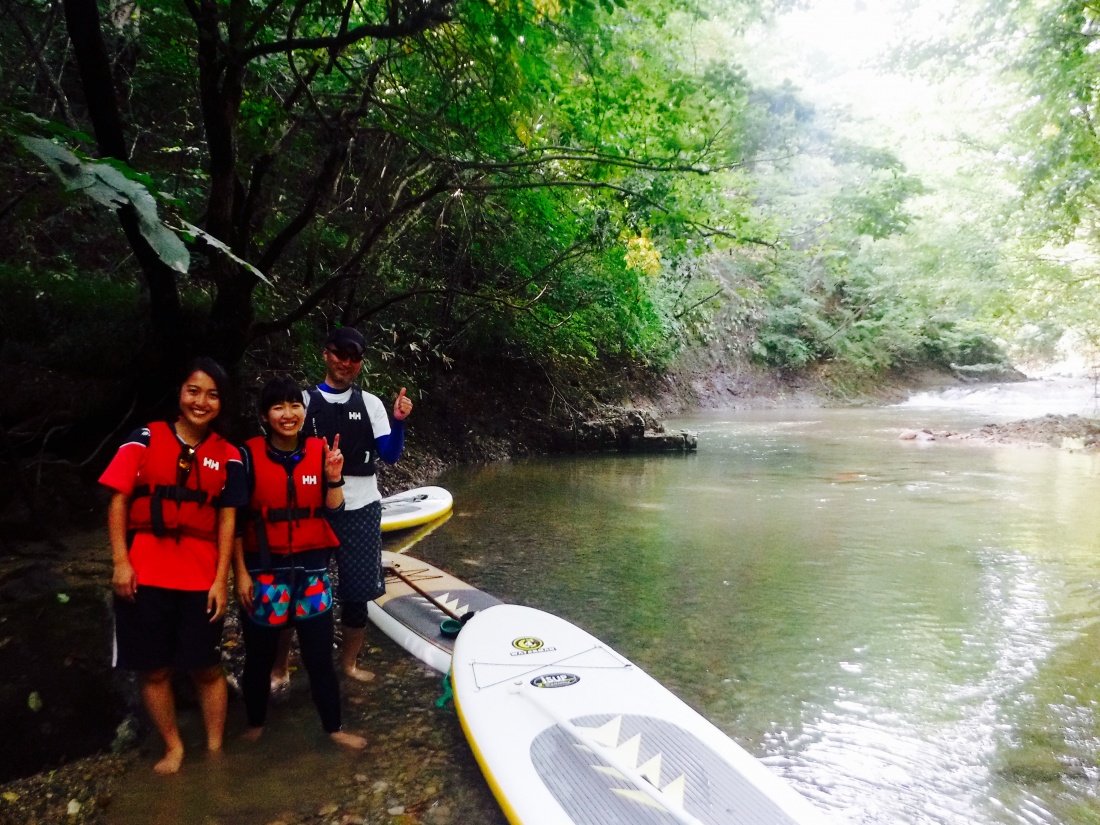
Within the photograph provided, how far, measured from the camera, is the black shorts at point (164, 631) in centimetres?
198

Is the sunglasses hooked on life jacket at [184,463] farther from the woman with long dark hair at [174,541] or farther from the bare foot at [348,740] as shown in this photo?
the bare foot at [348,740]

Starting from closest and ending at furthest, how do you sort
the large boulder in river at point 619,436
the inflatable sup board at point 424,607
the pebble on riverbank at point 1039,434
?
the inflatable sup board at point 424,607
the large boulder in river at point 619,436
the pebble on riverbank at point 1039,434

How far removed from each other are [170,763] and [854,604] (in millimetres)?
3594

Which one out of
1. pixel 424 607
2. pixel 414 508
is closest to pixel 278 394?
pixel 424 607

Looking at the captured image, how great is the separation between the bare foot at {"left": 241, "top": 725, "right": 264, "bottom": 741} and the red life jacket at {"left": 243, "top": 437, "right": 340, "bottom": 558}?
2.32 ft

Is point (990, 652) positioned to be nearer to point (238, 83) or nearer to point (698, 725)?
point (698, 725)

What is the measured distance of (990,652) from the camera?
3.19 m

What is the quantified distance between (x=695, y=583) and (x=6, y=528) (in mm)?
4300

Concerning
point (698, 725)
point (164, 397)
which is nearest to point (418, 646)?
point (698, 725)

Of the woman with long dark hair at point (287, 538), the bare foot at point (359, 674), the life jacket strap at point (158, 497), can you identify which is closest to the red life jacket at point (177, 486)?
the life jacket strap at point (158, 497)

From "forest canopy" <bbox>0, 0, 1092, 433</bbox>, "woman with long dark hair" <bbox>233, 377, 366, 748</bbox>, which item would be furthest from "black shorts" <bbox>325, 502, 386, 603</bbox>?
"forest canopy" <bbox>0, 0, 1092, 433</bbox>

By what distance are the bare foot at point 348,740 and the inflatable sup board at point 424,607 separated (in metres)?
0.55

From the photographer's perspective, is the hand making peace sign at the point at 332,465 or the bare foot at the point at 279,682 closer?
the hand making peace sign at the point at 332,465

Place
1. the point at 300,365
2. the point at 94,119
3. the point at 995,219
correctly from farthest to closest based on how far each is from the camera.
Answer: the point at 995,219 < the point at 300,365 < the point at 94,119
